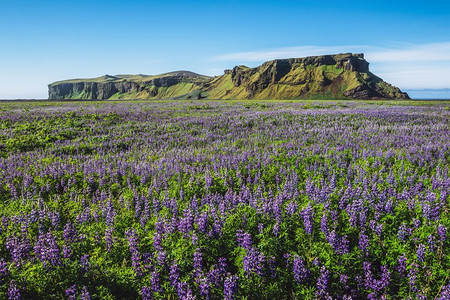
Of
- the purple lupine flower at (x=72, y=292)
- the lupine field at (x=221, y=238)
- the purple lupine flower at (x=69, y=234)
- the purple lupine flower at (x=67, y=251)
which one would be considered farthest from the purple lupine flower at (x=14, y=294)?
the purple lupine flower at (x=69, y=234)

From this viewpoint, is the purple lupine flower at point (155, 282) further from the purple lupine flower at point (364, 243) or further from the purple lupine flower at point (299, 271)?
the purple lupine flower at point (364, 243)

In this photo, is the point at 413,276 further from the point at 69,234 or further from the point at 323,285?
the point at 69,234

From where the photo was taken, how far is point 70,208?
6.52 metres

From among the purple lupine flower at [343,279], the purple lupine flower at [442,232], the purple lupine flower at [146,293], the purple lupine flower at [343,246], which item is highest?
the purple lupine flower at [442,232]

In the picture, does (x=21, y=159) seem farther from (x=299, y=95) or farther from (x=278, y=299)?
(x=299, y=95)

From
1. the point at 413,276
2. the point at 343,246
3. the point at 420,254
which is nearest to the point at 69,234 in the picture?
the point at 343,246

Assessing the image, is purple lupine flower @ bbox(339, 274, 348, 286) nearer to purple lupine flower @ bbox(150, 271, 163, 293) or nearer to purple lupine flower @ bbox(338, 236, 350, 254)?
purple lupine flower @ bbox(338, 236, 350, 254)

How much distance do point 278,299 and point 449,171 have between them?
732cm

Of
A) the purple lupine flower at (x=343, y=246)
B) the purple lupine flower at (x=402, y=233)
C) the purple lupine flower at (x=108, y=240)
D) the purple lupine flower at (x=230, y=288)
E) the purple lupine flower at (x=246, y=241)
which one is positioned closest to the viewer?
the purple lupine flower at (x=230, y=288)

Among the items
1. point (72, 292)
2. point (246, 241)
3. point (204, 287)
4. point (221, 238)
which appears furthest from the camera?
point (221, 238)

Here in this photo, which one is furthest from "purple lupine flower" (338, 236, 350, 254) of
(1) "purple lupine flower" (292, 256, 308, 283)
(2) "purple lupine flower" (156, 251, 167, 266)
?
(2) "purple lupine flower" (156, 251, 167, 266)

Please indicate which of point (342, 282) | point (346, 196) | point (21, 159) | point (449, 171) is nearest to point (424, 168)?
point (449, 171)

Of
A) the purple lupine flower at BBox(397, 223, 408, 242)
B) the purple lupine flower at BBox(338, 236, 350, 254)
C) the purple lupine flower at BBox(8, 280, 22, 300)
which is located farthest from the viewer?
the purple lupine flower at BBox(397, 223, 408, 242)

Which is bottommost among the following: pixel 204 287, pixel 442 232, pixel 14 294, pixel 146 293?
pixel 146 293
